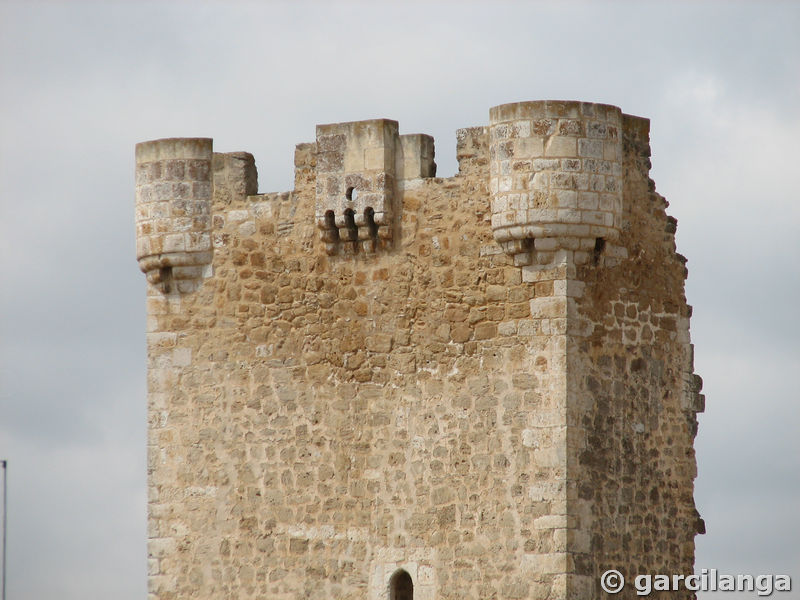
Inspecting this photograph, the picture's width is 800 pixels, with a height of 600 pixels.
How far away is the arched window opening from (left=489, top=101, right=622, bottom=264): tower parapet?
3236 millimetres

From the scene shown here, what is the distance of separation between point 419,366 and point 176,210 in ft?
10.4

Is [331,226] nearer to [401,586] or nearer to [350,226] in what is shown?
[350,226]

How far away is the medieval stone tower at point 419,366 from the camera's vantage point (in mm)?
23375

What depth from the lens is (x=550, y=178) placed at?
23.4 m

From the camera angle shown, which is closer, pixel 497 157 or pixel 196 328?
pixel 497 157

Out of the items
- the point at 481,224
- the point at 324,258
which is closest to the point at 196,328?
the point at 324,258

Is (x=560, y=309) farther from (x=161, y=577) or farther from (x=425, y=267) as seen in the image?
(x=161, y=577)

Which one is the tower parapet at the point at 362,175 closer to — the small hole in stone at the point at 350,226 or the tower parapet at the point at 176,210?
the small hole in stone at the point at 350,226

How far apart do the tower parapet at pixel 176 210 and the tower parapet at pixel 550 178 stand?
3.29 m

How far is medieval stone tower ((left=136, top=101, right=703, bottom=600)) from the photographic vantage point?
23375 mm

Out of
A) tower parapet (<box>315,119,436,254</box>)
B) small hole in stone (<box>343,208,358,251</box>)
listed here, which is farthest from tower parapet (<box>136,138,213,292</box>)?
small hole in stone (<box>343,208,358,251</box>)

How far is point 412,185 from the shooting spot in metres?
24.3

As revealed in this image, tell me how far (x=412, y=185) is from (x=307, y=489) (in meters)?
3.13

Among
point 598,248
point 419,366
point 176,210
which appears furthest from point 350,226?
point 598,248
